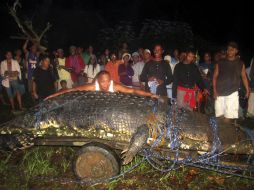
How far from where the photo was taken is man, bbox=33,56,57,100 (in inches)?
293

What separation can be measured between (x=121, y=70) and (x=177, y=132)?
4.45 meters

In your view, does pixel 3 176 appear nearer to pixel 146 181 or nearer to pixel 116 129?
pixel 116 129

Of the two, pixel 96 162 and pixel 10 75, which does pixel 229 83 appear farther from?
pixel 10 75

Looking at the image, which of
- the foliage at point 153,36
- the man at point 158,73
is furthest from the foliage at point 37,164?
the foliage at point 153,36

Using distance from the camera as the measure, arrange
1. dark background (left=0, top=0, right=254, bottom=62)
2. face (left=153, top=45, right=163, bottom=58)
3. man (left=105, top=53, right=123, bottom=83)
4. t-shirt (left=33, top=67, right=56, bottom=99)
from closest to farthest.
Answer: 1. face (left=153, top=45, right=163, bottom=58)
2. t-shirt (left=33, top=67, right=56, bottom=99)
3. man (left=105, top=53, right=123, bottom=83)
4. dark background (left=0, top=0, right=254, bottom=62)

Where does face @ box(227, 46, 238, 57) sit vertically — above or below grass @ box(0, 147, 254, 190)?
above

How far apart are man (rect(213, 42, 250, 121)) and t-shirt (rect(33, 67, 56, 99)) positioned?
4073mm

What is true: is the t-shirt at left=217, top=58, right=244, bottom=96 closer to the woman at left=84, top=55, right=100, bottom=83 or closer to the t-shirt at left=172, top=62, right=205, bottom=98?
the t-shirt at left=172, top=62, right=205, bottom=98

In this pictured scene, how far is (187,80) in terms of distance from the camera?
6645 mm

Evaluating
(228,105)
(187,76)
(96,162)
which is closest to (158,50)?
(187,76)

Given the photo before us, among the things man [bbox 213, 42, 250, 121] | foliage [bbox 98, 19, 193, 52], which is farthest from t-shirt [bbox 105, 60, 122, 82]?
foliage [bbox 98, 19, 193, 52]

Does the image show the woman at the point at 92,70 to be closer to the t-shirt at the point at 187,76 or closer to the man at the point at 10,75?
the man at the point at 10,75

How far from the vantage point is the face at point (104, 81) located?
17.8 ft

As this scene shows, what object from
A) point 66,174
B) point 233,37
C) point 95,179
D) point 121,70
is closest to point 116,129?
point 95,179
